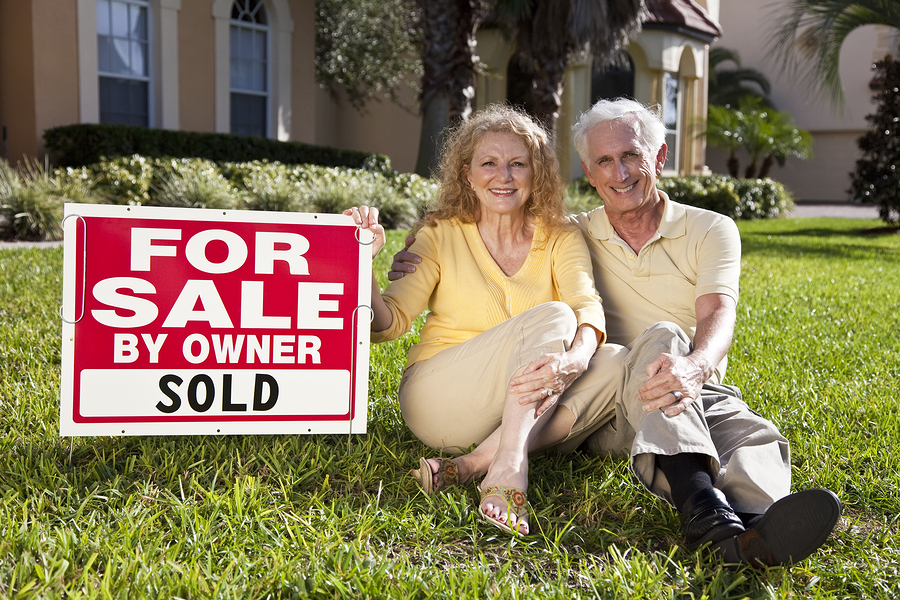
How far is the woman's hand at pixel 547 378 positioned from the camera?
2379 millimetres

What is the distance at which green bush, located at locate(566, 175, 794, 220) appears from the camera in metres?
14.7

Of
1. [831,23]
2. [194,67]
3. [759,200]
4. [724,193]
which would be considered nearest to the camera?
[831,23]

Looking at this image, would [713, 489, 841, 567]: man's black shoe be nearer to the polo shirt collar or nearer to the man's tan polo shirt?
the man's tan polo shirt

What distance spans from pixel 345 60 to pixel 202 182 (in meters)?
6.94

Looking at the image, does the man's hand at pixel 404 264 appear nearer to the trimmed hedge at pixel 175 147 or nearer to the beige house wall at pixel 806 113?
the trimmed hedge at pixel 175 147

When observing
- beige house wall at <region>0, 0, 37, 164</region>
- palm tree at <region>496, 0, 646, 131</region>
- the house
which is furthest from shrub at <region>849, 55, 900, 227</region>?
beige house wall at <region>0, 0, 37, 164</region>

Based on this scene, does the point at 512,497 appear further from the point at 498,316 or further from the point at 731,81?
the point at 731,81

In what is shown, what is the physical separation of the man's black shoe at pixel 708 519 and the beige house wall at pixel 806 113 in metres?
26.9

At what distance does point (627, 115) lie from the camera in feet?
9.62

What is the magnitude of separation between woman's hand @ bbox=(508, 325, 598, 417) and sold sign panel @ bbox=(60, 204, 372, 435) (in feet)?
1.86

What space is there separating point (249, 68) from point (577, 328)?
11.4 metres

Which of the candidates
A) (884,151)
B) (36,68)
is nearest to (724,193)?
(884,151)

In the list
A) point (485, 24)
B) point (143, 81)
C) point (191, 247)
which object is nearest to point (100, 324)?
point (191, 247)

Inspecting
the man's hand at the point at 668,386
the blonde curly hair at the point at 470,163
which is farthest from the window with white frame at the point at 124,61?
the man's hand at the point at 668,386
